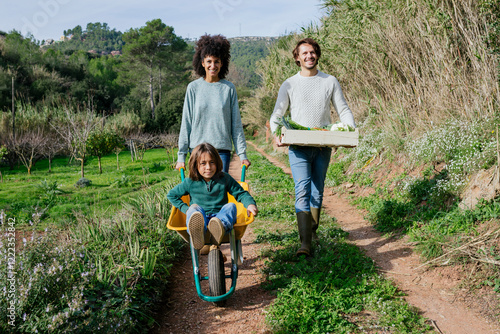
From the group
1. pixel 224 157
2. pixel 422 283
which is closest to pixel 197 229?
pixel 224 157

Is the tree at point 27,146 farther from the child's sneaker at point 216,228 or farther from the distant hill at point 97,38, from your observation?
the distant hill at point 97,38

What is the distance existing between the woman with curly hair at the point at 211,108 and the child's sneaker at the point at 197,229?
80 cm

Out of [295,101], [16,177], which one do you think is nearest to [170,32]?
[16,177]

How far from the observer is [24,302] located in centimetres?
199

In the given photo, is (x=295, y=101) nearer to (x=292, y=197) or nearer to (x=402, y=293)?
(x=402, y=293)

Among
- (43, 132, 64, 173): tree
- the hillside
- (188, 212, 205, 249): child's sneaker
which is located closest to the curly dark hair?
(188, 212, 205, 249): child's sneaker

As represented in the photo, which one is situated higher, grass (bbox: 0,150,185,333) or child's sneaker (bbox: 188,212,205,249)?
child's sneaker (bbox: 188,212,205,249)

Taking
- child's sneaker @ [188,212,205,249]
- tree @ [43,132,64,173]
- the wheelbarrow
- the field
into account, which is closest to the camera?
the field

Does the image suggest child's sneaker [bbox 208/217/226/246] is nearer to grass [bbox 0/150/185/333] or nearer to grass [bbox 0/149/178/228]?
grass [bbox 0/150/185/333]

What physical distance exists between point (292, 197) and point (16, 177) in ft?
36.1

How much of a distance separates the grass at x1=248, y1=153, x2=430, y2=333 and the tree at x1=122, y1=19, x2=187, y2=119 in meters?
38.0

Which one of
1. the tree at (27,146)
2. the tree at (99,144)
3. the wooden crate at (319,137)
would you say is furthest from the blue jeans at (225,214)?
the tree at (27,146)

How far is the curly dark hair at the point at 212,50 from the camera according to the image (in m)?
3.34

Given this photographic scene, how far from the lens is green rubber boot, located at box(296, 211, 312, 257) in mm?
3449
